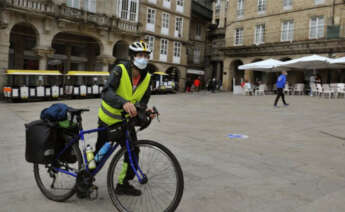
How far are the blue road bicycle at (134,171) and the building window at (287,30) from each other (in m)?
29.9

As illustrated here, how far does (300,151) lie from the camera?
242 inches

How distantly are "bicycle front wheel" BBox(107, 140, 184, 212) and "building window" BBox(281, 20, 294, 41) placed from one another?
29881 mm

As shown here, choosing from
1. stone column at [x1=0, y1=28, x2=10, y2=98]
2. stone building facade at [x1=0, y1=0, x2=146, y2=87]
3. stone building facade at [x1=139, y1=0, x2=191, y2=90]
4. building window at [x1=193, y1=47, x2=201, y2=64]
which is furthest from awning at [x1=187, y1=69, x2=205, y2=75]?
stone column at [x1=0, y1=28, x2=10, y2=98]

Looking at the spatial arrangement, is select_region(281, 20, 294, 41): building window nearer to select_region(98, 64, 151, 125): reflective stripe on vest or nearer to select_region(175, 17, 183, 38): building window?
select_region(175, 17, 183, 38): building window

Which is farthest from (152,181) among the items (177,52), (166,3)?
(177,52)

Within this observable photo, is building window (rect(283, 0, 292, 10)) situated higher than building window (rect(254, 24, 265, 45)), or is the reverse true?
building window (rect(283, 0, 292, 10))

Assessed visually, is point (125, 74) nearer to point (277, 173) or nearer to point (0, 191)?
point (0, 191)

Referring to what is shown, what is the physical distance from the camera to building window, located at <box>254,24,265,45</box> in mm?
32531

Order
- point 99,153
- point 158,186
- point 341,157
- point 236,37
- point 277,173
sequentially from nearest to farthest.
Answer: point 158,186, point 99,153, point 277,173, point 341,157, point 236,37

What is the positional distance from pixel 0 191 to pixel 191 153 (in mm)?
3106

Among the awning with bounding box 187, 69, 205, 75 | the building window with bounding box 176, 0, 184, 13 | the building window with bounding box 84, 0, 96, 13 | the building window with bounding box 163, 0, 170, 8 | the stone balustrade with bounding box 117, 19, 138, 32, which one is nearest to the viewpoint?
the building window with bounding box 84, 0, 96, 13

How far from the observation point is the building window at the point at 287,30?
29.9m

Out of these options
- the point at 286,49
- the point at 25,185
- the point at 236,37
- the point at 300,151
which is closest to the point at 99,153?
the point at 25,185

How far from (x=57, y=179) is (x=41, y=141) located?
0.52 metres
